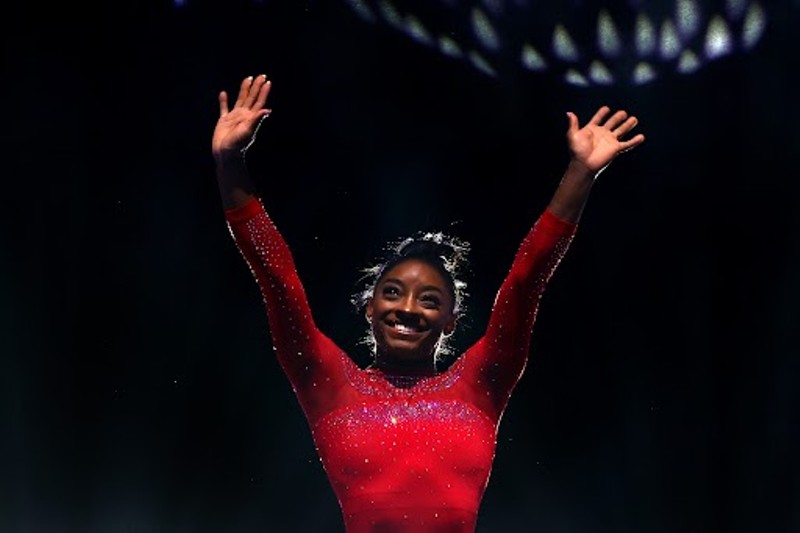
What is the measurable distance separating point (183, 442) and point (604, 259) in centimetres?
122

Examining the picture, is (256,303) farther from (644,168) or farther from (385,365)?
(385,365)

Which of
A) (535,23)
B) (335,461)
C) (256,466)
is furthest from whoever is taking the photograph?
(256,466)

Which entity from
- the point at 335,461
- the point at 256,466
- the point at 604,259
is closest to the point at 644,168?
the point at 604,259

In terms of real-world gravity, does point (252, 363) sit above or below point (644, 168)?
below

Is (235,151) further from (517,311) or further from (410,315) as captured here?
(517,311)

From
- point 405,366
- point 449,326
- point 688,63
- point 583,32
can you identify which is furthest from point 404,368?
point 688,63

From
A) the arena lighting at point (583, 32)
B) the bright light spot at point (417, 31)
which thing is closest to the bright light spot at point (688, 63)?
the arena lighting at point (583, 32)

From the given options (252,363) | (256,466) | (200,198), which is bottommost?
(256,466)

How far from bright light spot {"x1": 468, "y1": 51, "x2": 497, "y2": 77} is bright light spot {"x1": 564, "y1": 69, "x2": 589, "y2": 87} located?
19cm

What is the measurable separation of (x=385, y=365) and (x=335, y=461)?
0.19 m

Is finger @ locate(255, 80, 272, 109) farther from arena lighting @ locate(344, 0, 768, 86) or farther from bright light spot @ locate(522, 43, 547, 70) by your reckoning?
bright light spot @ locate(522, 43, 547, 70)

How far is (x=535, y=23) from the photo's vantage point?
3.02 m

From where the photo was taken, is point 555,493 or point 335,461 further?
point 555,493

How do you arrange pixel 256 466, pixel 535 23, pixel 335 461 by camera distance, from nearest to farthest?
pixel 335 461
pixel 535 23
pixel 256 466
